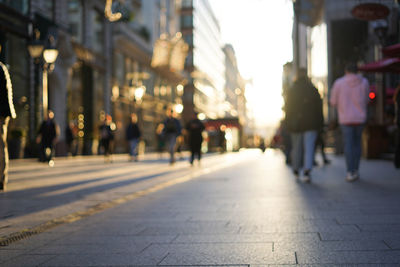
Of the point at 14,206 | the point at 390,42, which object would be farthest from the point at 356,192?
the point at 390,42

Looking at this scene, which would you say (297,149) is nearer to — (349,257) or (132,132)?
(349,257)

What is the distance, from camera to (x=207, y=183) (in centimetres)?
960

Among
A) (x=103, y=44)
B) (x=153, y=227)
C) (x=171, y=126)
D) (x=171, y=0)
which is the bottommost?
(x=153, y=227)

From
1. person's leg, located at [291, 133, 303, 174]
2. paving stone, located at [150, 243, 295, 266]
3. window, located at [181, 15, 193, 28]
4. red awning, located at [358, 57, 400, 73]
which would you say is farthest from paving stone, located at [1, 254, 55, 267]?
window, located at [181, 15, 193, 28]

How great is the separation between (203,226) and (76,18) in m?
25.6

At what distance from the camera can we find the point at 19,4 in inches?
853

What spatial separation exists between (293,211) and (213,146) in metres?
43.9

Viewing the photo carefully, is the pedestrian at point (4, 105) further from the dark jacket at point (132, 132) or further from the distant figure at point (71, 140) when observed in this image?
the distant figure at point (71, 140)

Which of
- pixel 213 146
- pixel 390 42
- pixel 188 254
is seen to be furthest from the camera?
pixel 213 146

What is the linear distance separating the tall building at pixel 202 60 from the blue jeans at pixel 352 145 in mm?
52498

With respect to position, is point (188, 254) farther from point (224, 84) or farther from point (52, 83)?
point (224, 84)

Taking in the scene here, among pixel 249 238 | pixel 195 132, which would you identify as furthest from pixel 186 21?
pixel 249 238

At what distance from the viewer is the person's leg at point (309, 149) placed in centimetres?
935

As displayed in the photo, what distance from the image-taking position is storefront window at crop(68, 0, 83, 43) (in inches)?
1103
